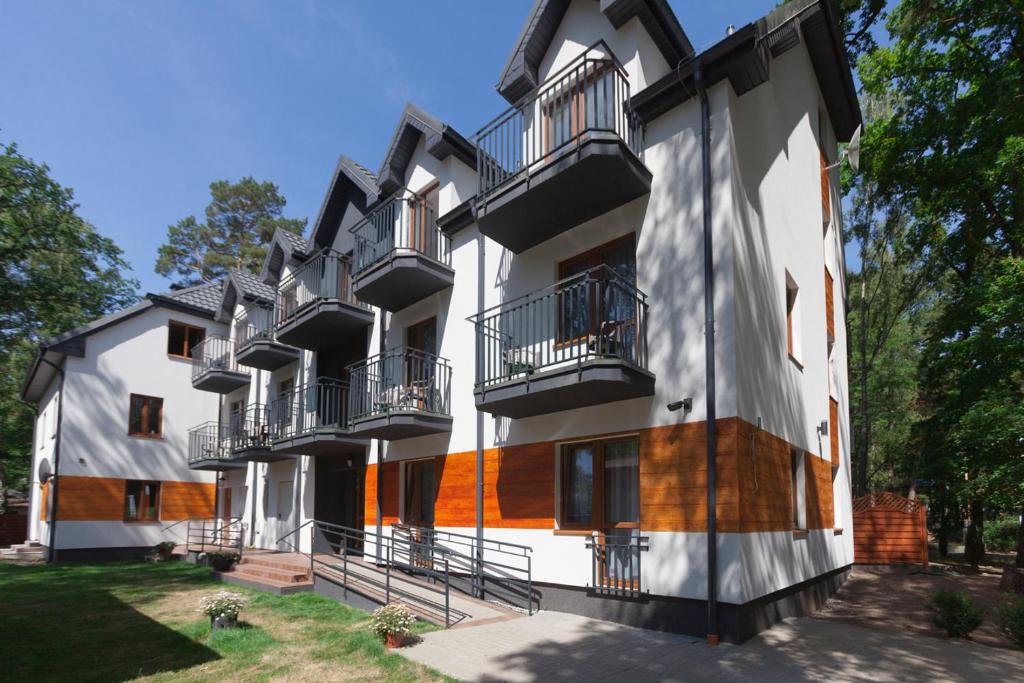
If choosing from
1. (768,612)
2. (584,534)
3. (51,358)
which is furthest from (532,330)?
(51,358)

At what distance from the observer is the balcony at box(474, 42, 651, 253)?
912cm

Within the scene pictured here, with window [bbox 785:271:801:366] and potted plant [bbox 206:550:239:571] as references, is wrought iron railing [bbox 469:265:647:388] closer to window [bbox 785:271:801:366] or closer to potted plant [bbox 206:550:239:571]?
window [bbox 785:271:801:366]

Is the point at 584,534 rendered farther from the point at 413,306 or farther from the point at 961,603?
the point at 413,306

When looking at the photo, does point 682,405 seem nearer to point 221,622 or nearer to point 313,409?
point 221,622

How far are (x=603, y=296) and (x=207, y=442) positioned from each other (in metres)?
17.2

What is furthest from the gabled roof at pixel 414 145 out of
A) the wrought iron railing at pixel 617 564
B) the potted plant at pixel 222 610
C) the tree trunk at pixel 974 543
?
the tree trunk at pixel 974 543

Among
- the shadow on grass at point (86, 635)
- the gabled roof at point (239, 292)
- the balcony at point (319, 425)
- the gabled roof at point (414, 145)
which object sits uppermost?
the gabled roof at point (414, 145)

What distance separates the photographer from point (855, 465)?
82.8 ft

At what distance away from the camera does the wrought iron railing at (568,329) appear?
9000 millimetres

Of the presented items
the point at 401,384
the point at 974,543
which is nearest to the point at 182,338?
the point at 401,384

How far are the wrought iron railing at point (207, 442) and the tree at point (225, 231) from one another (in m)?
17.1

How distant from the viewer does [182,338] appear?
23.3 metres

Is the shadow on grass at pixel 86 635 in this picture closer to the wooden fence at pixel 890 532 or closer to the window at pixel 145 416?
the window at pixel 145 416

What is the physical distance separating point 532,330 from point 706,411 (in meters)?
3.55
